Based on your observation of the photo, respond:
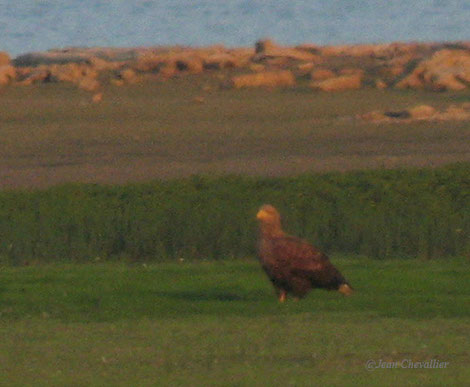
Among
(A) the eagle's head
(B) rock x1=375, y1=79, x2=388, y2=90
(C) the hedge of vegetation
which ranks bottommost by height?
(C) the hedge of vegetation

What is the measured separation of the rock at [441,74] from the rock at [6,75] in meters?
9.33

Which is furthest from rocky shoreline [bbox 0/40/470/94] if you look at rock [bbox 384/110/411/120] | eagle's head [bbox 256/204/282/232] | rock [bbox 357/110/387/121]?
eagle's head [bbox 256/204/282/232]

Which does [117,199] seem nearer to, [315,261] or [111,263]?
[111,263]

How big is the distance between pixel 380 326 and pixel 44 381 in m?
2.62

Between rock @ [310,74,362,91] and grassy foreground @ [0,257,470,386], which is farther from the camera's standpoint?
rock @ [310,74,362,91]

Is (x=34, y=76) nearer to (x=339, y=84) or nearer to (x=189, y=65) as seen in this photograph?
(x=189, y=65)

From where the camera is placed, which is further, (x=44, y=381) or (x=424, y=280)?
(x=424, y=280)

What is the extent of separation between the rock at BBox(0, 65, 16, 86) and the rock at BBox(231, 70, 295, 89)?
555cm

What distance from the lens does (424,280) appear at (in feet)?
40.7

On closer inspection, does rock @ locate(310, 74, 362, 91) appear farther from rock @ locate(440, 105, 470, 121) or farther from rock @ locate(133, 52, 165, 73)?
rock @ locate(133, 52, 165, 73)

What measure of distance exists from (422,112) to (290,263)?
16366mm

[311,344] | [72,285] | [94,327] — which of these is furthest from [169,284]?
[311,344]

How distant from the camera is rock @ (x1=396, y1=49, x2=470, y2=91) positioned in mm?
30062

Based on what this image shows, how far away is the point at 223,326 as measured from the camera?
9.76 m
